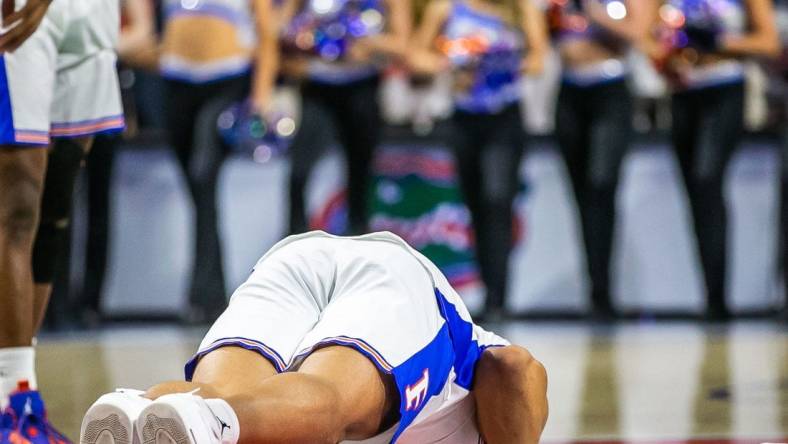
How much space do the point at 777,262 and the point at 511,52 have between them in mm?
1800

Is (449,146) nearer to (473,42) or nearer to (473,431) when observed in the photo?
(473,42)

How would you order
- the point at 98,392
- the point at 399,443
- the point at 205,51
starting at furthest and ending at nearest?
the point at 205,51, the point at 98,392, the point at 399,443

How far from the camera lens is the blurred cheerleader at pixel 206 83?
6.58m

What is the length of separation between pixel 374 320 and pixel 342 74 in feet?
14.4

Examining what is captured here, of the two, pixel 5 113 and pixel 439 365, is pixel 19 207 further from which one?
pixel 439 365

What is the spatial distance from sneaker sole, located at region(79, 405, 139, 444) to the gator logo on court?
1.84 ft

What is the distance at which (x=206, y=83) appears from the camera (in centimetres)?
664

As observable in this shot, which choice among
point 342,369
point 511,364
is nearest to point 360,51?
point 511,364

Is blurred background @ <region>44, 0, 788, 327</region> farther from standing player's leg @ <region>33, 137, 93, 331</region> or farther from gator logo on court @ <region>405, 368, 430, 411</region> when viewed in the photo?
gator logo on court @ <region>405, 368, 430, 411</region>

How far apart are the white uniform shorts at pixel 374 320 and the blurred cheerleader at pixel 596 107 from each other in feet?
13.9

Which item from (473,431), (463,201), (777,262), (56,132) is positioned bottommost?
(777,262)

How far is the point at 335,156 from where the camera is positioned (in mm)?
7246

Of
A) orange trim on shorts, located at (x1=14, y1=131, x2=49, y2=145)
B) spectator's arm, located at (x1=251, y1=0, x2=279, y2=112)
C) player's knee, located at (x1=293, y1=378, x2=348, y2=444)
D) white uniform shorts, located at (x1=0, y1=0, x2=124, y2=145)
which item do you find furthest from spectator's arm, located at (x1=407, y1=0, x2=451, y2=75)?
player's knee, located at (x1=293, y1=378, x2=348, y2=444)

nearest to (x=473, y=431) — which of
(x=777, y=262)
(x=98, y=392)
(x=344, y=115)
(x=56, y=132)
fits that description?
(x=56, y=132)
